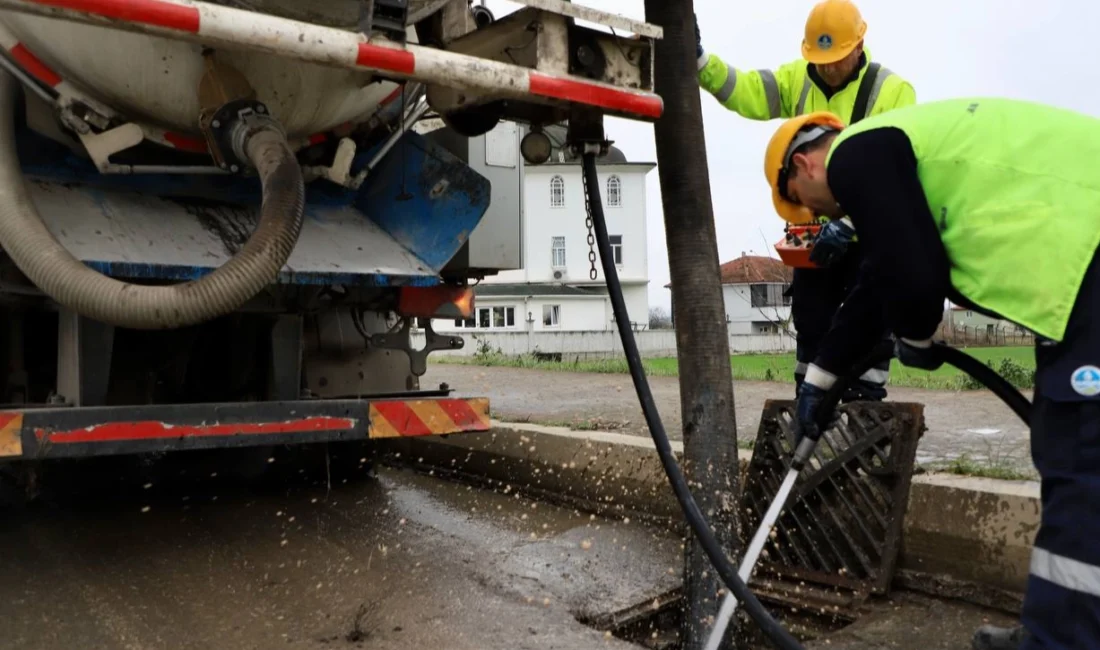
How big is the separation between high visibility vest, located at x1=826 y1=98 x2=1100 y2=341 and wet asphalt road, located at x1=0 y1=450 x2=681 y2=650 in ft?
5.08

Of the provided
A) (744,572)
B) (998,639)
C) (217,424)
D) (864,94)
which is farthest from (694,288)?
(217,424)

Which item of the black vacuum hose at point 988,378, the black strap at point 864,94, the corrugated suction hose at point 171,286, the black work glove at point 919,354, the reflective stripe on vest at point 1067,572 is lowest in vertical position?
the reflective stripe on vest at point 1067,572

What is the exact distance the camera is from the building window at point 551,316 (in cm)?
3703

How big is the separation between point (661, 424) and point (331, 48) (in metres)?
1.41

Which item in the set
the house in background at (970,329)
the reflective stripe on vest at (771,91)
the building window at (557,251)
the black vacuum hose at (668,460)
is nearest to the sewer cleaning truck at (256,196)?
the black vacuum hose at (668,460)

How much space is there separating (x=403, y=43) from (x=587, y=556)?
2124mm

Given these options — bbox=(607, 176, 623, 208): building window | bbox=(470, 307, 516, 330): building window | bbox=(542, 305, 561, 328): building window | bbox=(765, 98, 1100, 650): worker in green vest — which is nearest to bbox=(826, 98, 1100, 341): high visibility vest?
bbox=(765, 98, 1100, 650): worker in green vest

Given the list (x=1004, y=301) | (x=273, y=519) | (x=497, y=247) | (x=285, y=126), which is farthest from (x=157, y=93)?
(x=1004, y=301)

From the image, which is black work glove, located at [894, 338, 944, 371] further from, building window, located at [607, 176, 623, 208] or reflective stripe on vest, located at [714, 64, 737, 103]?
building window, located at [607, 176, 623, 208]

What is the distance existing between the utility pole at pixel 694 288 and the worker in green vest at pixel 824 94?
0.20 m

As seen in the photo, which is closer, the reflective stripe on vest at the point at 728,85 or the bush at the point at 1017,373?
the reflective stripe on vest at the point at 728,85

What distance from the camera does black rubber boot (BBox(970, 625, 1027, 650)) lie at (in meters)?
2.35

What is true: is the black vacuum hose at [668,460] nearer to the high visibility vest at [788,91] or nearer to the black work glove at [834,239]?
the black work glove at [834,239]

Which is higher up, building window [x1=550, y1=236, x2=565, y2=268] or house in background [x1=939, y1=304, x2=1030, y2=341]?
building window [x1=550, y1=236, x2=565, y2=268]
